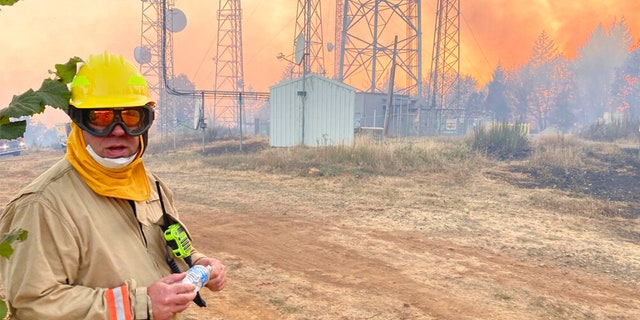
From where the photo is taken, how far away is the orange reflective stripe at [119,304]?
1471 mm

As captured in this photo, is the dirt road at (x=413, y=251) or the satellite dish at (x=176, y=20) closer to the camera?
the dirt road at (x=413, y=251)

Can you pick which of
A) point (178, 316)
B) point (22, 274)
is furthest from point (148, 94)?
point (178, 316)

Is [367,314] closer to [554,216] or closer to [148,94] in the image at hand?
[148,94]

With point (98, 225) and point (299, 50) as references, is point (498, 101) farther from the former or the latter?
point (98, 225)

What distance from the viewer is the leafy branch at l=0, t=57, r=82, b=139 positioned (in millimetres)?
1248

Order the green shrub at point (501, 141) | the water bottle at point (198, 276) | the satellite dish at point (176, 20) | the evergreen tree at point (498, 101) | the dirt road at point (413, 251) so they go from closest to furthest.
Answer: the water bottle at point (198, 276), the dirt road at point (413, 251), the green shrub at point (501, 141), the satellite dish at point (176, 20), the evergreen tree at point (498, 101)

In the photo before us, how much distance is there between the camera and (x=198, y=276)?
1.70 meters

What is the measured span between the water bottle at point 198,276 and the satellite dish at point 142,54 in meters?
38.2

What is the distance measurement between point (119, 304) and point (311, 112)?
1763 cm

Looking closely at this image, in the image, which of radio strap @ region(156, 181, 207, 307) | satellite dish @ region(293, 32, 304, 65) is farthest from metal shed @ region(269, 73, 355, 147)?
radio strap @ region(156, 181, 207, 307)

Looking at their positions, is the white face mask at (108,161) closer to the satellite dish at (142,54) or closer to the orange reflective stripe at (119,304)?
the orange reflective stripe at (119,304)

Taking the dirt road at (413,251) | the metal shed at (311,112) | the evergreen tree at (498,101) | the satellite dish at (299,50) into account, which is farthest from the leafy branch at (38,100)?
the evergreen tree at (498,101)

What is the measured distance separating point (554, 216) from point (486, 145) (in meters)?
9.61

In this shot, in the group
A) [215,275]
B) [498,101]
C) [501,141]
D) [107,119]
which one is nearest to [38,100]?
[107,119]
